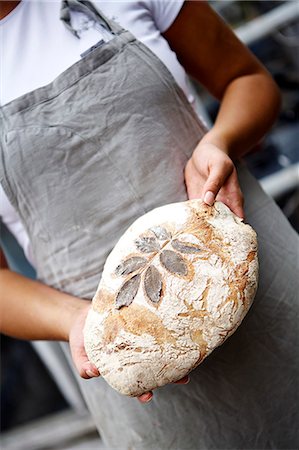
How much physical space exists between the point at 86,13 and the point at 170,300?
575 mm

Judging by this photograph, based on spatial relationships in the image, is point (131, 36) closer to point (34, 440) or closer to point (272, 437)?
point (272, 437)

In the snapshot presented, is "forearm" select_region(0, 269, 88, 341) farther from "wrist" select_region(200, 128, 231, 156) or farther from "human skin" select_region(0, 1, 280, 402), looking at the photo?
"wrist" select_region(200, 128, 231, 156)

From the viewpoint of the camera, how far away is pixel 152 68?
1.16 metres

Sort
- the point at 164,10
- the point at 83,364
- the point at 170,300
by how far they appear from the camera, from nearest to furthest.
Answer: the point at 170,300, the point at 83,364, the point at 164,10

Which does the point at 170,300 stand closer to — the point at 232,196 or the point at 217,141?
the point at 232,196

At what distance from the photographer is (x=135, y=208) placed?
1167 millimetres

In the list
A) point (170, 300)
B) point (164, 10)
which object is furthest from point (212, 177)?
point (164, 10)

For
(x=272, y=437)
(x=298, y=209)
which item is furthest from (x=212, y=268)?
(x=298, y=209)

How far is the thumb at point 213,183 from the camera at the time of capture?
106 centimetres

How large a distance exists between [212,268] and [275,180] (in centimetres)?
129

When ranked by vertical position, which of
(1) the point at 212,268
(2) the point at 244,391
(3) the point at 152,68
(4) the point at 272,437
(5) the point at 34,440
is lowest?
(5) the point at 34,440

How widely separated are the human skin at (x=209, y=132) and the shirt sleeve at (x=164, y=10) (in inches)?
0.6

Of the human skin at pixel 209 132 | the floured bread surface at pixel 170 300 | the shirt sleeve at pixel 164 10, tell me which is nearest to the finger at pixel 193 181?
the human skin at pixel 209 132

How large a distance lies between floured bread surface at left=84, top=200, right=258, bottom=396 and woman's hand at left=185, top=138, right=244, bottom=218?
0.17 ft
